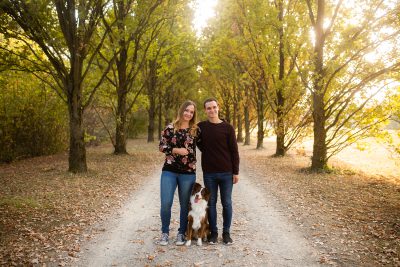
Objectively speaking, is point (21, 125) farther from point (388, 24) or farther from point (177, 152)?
point (388, 24)

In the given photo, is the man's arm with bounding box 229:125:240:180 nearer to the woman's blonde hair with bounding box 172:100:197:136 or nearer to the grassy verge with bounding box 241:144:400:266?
the woman's blonde hair with bounding box 172:100:197:136

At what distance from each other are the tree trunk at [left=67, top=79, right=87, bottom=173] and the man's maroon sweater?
8.29 m

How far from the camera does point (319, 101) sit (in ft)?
46.5

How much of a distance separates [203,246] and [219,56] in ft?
70.0

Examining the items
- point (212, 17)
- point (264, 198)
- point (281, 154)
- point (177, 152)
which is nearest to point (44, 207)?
point (177, 152)

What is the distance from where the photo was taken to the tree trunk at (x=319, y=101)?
13914 mm

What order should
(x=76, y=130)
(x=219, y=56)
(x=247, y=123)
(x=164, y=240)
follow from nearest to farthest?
(x=164, y=240) → (x=76, y=130) → (x=219, y=56) → (x=247, y=123)

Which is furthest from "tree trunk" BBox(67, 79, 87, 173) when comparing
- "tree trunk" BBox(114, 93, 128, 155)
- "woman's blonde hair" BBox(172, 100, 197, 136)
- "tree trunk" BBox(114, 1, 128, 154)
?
"woman's blonde hair" BBox(172, 100, 197, 136)

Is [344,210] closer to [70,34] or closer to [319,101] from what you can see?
[319,101]

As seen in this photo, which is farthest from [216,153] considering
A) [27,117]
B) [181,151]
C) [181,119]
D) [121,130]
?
[27,117]

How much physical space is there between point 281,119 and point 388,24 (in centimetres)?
878

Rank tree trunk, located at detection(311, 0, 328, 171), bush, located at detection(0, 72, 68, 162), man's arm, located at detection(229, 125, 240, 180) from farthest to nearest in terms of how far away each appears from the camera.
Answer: bush, located at detection(0, 72, 68, 162) < tree trunk, located at detection(311, 0, 328, 171) < man's arm, located at detection(229, 125, 240, 180)

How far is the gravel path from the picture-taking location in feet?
17.9

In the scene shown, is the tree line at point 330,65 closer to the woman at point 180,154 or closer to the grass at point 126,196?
the grass at point 126,196
